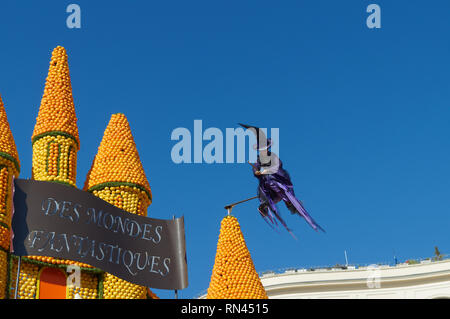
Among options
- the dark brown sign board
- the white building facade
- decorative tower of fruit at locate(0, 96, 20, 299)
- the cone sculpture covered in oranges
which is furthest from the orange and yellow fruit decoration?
the white building facade

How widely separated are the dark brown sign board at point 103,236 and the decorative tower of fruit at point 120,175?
228 centimetres

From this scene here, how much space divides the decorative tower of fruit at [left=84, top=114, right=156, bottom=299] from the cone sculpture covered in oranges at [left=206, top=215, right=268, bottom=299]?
10.9ft

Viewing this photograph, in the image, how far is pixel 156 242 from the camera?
22469 mm

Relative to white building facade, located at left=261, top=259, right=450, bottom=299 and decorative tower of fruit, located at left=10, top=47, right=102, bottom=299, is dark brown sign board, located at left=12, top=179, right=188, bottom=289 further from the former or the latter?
→ white building facade, located at left=261, top=259, right=450, bottom=299

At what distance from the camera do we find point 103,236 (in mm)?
21953

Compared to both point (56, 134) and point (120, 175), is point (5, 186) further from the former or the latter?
point (120, 175)

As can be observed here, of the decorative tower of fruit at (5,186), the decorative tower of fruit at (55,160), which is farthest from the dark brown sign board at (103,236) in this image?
the decorative tower of fruit at (5,186)

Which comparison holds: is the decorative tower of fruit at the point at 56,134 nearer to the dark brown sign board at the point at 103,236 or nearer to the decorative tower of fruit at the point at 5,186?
the decorative tower of fruit at the point at 5,186

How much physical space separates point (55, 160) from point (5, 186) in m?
2.24

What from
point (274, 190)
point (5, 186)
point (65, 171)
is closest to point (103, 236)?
point (5, 186)

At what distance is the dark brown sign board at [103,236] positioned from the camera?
1997 cm
